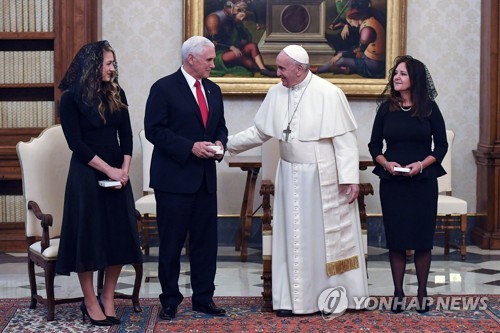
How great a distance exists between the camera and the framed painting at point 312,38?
365 inches

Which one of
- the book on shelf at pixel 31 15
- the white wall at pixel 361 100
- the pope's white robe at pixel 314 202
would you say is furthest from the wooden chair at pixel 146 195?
the pope's white robe at pixel 314 202

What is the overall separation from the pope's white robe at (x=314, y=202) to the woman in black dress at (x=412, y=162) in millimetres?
253

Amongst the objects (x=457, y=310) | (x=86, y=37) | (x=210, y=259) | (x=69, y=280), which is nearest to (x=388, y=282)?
(x=457, y=310)

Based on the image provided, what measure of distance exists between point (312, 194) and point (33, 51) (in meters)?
3.67

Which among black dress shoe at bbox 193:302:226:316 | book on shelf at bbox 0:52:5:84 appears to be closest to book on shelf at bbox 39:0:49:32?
book on shelf at bbox 0:52:5:84

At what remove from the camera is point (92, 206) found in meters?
5.93

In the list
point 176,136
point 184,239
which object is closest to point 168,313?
point 184,239

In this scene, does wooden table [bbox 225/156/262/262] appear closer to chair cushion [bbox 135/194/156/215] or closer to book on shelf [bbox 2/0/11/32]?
chair cushion [bbox 135/194/156/215]

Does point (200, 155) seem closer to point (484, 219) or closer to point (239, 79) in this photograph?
point (239, 79)

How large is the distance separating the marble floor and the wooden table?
0.14 metres

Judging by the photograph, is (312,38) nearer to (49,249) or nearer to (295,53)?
(295,53)

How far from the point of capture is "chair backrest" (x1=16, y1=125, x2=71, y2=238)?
6602 mm

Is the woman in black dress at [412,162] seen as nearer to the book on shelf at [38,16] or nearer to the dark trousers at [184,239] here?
the dark trousers at [184,239]

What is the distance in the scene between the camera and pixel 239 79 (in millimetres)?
9297
